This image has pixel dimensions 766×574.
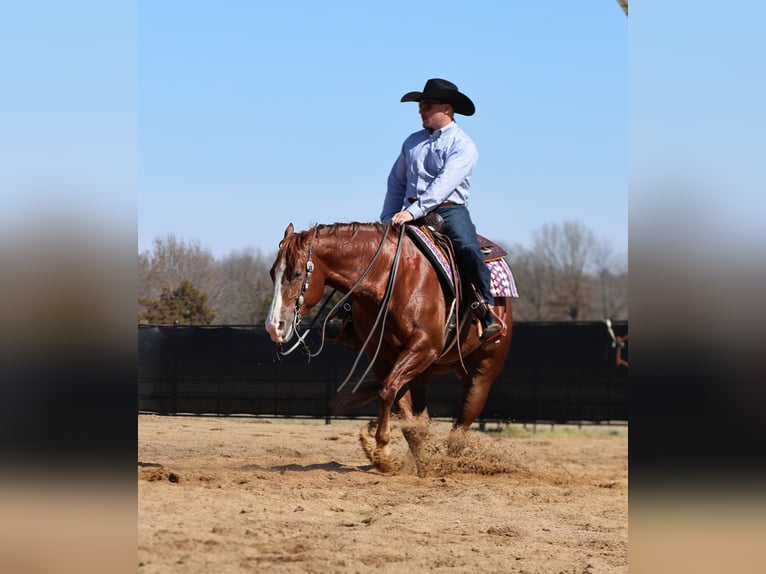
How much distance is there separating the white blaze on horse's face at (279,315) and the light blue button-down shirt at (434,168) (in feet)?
4.86

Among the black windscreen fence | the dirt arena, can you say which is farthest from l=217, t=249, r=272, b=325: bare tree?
the dirt arena

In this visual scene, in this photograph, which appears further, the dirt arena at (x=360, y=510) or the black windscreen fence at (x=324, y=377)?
the black windscreen fence at (x=324, y=377)

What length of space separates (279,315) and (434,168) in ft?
7.25

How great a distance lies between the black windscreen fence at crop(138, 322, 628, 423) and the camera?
581 inches

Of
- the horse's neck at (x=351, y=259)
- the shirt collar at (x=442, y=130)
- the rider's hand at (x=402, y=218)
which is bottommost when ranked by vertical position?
the horse's neck at (x=351, y=259)

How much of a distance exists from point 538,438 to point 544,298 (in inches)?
2119

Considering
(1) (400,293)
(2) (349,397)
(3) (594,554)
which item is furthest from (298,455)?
(3) (594,554)

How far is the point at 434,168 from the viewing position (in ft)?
27.2

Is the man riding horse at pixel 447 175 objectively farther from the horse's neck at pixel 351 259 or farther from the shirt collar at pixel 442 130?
the horse's neck at pixel 351 259

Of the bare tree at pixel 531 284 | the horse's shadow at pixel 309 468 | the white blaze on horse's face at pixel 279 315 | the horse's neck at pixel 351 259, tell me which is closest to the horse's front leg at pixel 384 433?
the horse's shadow at pixel 309 468

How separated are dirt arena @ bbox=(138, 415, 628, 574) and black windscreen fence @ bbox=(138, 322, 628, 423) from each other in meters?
4.01

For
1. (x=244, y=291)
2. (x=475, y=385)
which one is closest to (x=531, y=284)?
(x=244, y=291)

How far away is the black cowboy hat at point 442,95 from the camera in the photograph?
832cm
